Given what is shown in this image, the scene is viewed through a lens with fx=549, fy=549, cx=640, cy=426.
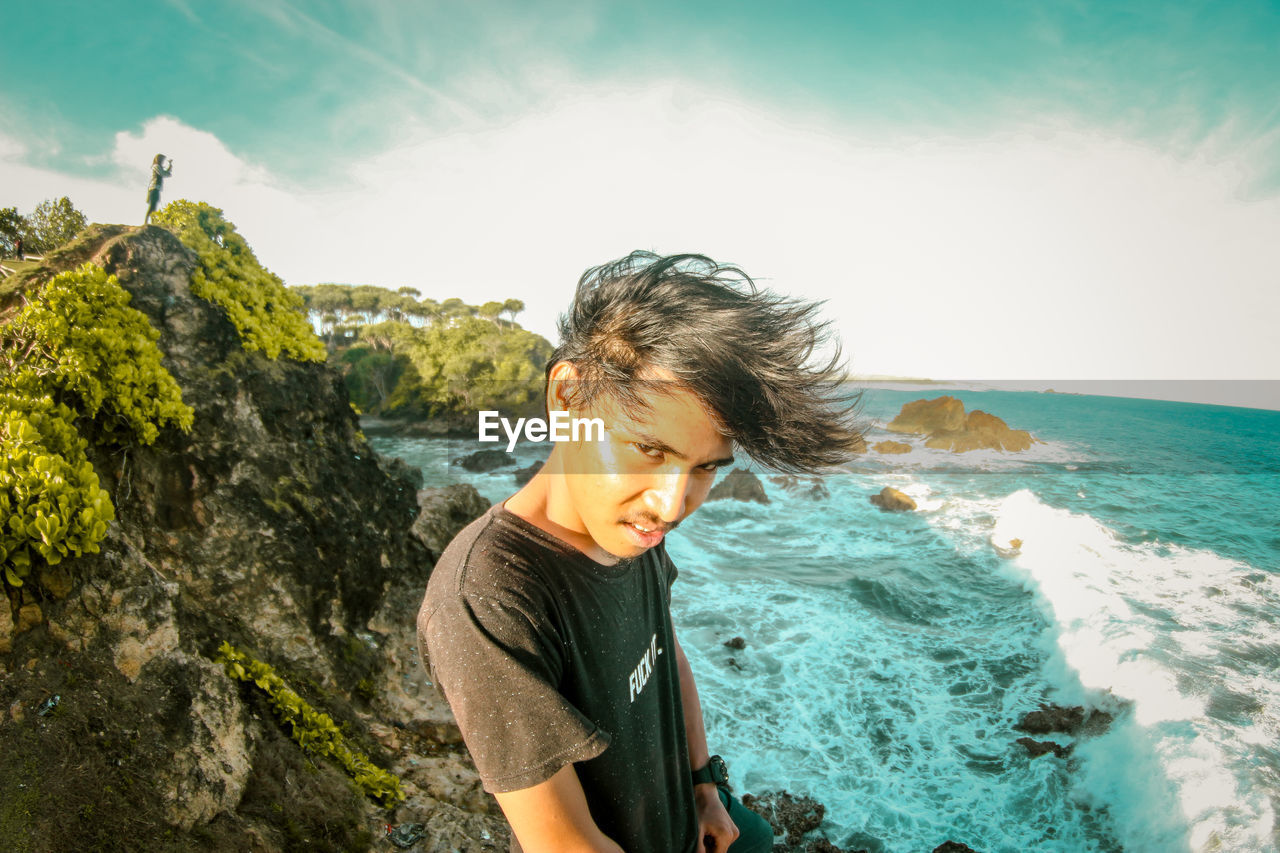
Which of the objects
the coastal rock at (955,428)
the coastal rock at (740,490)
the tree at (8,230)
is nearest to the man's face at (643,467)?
the tree at (8,230)

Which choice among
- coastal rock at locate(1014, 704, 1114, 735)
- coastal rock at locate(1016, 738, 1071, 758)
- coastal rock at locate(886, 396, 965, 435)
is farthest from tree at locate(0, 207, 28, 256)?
coastal rock at locate(886, 396, 965, 435)

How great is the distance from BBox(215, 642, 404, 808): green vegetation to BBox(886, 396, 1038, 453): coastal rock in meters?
43.0

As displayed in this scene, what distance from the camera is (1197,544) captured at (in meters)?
19.6

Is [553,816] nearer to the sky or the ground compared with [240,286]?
nearer to the ground

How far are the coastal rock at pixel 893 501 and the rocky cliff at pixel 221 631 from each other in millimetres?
21784

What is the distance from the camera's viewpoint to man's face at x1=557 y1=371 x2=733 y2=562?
1376mm

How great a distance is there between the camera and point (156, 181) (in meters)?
5.82

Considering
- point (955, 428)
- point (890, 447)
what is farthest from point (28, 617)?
point (955, 428)

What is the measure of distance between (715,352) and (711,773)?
1.63m

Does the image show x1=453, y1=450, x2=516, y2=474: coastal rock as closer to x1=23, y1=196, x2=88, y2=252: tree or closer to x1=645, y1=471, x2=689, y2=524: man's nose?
x1=23, y1=196, x2=88, y2=252: tree

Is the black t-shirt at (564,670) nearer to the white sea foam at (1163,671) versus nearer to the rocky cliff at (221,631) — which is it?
the rocky cliff at (221,631)

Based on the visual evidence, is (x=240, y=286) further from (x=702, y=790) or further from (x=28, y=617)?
(x=702, y=790)

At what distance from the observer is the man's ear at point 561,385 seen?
1.54 m

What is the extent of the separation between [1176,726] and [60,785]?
1406 cm
